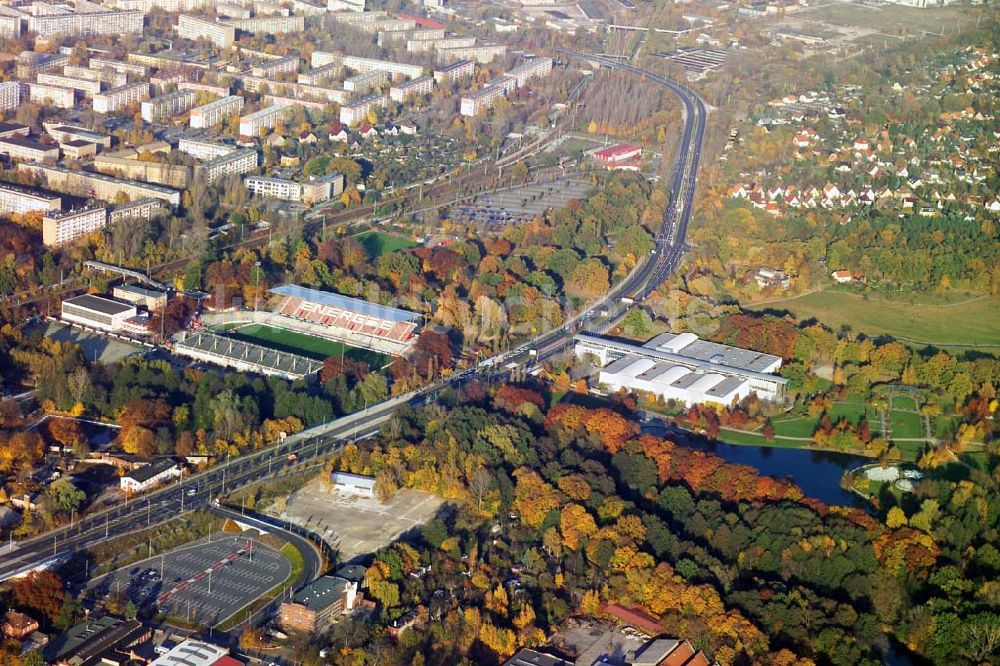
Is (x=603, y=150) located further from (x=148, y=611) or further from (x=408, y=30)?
(x=148, y=611)

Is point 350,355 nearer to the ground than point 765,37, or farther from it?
nearer to the ground

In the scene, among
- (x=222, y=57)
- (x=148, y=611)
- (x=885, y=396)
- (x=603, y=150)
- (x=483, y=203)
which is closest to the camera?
(x=148, y=611)

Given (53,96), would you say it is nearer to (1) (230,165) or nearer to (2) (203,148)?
(2) (203,148)

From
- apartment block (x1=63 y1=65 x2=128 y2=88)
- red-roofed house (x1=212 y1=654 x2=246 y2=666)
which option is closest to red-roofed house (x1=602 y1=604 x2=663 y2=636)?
red-roofed house (x1=212 y1=654 x2=246 y2=666)

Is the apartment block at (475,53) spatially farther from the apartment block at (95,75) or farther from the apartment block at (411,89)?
the apartment block at (95,75)

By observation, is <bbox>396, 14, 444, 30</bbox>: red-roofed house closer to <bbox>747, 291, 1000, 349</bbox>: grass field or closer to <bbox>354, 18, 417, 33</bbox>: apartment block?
<bbox>354, 18, 417, 33</bbox>: apartment block

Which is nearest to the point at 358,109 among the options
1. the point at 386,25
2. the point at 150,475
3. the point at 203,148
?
the point at 203,148

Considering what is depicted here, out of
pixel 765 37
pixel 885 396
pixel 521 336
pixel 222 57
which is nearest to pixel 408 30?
pixel 222 57
